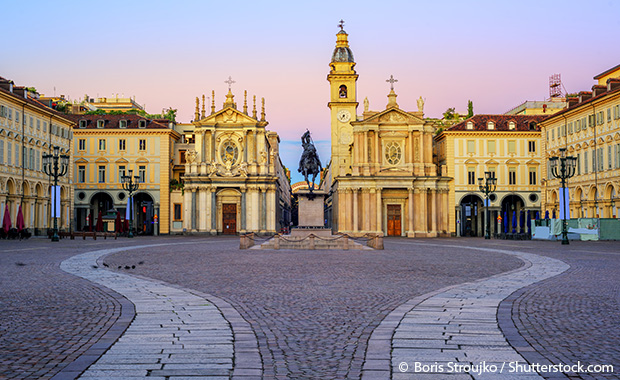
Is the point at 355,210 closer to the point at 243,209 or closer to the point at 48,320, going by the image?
the point at 243,209

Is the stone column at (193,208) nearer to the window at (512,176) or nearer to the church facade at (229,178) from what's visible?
the church facade at (229,178)

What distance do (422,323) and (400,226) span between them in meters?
66.9

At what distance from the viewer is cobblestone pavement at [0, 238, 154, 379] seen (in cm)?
679

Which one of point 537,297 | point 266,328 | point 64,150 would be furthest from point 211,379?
point 64,150

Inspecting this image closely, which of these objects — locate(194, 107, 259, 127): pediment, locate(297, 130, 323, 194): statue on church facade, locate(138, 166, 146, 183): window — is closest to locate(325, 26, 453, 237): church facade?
locate(194, 107, 259, 127): pediment

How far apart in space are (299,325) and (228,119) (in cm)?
7291

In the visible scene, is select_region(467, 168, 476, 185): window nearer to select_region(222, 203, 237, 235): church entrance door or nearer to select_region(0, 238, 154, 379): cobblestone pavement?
select_region(222, 203, 237, 235): church entrance door

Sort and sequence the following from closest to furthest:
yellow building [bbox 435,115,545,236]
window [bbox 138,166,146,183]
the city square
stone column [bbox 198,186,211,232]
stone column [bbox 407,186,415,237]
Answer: the city square
stone column [bbox 407,186,415,237]
yellow building [bbox 435,115,545,236]
stone column [bbox 198,186,211,232]
window [bbox 138,166,146,183]

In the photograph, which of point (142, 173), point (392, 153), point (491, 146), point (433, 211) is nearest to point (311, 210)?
point (433, 211)

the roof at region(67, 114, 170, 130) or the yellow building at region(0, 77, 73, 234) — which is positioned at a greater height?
the roof at region(67, 114, 170, 130)

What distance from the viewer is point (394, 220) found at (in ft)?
247

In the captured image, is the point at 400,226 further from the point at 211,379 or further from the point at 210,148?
the point at 211,379

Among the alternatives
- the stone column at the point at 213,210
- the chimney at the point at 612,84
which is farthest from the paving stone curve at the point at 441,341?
the stone column at the point at 213,210

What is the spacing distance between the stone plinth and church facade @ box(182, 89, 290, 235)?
123ft
